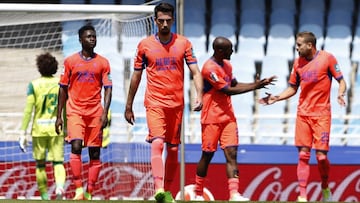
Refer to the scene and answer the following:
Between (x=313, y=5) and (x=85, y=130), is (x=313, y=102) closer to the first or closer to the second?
(x=85, y=130)

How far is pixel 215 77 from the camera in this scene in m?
10.4

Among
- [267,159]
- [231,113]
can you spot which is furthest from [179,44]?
[267,159]

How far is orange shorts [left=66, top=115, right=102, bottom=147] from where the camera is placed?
34.8 feet

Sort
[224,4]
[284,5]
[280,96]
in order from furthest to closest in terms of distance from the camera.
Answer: [284,5] → [224,4] → [280,96]

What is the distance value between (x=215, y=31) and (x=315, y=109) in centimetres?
777

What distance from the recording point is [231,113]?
10672mm

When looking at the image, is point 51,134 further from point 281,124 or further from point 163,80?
point 281,124

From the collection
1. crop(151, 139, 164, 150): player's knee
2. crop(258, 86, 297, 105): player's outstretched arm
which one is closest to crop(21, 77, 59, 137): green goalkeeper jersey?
crop(258, 86, 297, 105): player's outstretched arm

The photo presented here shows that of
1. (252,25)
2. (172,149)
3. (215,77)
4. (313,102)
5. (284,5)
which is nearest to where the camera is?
(172,149)

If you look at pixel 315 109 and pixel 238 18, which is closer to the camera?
pixel 315 109

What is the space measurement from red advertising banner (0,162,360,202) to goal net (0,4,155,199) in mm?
13

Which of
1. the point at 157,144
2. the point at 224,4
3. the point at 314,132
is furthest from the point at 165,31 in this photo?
the point at 224,4

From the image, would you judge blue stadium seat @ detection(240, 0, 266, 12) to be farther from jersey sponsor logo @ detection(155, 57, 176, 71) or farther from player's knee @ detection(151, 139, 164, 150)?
player's knee @ detection(151, 139, 164, 150)

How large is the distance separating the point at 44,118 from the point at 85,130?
165cm
